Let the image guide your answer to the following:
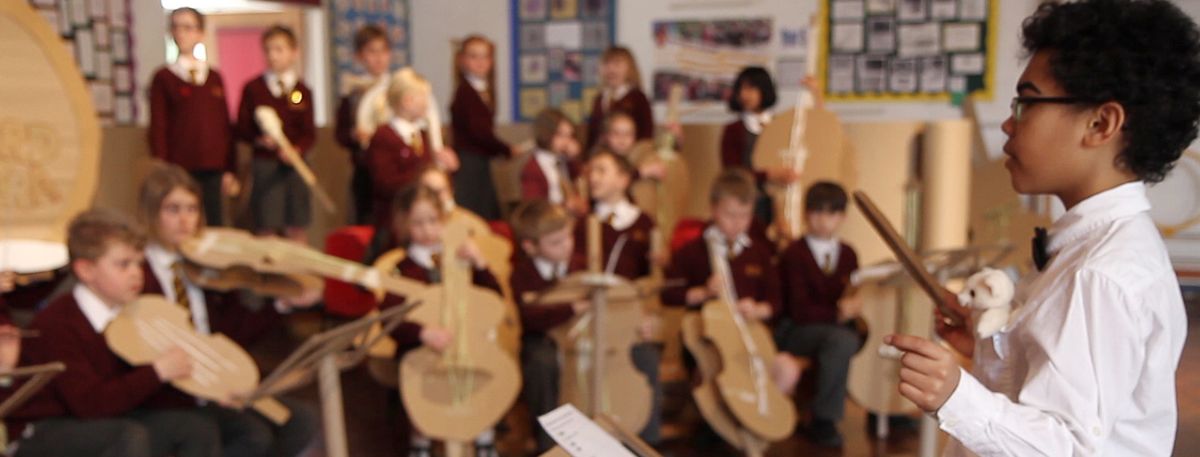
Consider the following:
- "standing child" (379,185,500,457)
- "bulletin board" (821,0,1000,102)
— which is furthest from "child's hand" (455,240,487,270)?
"bulletin board" (821,0,1000,102)

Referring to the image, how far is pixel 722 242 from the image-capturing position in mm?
3453

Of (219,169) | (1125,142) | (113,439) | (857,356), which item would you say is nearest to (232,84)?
(219,169)

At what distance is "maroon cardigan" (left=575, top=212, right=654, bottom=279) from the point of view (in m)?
3.47

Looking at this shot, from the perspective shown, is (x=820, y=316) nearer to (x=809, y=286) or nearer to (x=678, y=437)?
(x=809, y=286)

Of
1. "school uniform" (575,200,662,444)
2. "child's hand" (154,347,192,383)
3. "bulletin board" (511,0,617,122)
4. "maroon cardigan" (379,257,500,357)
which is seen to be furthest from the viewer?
"bulletin board" (511,0,617,122)

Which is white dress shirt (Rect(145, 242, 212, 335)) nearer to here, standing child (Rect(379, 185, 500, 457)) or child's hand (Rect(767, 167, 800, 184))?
standing child (Rect(379, 185, 500, 457))

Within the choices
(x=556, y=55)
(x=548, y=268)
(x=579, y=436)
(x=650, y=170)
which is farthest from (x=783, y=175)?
(x=556, y=55)

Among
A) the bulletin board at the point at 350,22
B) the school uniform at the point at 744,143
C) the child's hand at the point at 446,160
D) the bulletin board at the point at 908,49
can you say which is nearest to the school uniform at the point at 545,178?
the child's hand at the point at 446,160

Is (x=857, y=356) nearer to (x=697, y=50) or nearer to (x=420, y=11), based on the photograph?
(x=697, y=50)

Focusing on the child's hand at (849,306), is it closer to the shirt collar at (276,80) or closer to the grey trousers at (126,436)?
the grey trousers at (126,436)

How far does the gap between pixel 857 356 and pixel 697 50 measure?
343 cm

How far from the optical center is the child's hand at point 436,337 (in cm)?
288

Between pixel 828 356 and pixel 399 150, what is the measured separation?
5.74 feet

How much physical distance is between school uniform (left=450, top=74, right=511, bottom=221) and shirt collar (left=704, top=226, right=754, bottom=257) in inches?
52.6
